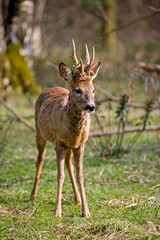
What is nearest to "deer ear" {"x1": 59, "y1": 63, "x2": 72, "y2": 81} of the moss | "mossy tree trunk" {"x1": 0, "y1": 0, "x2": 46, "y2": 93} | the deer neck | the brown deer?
the brown deer

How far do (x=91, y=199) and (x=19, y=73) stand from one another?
916 centimetres

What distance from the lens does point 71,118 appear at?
585 centimetres

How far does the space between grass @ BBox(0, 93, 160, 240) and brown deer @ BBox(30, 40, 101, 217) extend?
21cm

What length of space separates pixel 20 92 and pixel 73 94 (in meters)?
9.45

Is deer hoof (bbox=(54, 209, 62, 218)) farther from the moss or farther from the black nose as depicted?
the moss

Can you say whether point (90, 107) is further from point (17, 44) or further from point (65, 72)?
point (17, 44)

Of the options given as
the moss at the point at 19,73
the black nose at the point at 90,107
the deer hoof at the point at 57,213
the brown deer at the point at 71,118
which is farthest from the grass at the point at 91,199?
the moss at the point at 19,73

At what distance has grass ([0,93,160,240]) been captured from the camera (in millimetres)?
5289

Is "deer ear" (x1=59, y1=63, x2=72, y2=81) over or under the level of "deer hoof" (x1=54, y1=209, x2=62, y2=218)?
over

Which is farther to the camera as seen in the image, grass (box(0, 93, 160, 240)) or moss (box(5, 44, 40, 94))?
moss (box(5, 44, 40, 94))

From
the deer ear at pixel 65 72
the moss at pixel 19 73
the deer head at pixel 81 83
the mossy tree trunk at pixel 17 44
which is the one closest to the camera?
the deer head at pixel 81 83

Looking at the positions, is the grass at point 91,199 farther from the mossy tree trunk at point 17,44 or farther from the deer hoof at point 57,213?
the mossy tree trunk at point 17,44

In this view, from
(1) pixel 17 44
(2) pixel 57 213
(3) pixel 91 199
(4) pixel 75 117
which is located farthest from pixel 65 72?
(1) pixel 17 44

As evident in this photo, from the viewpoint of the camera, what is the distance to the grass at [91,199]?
17.4ft
